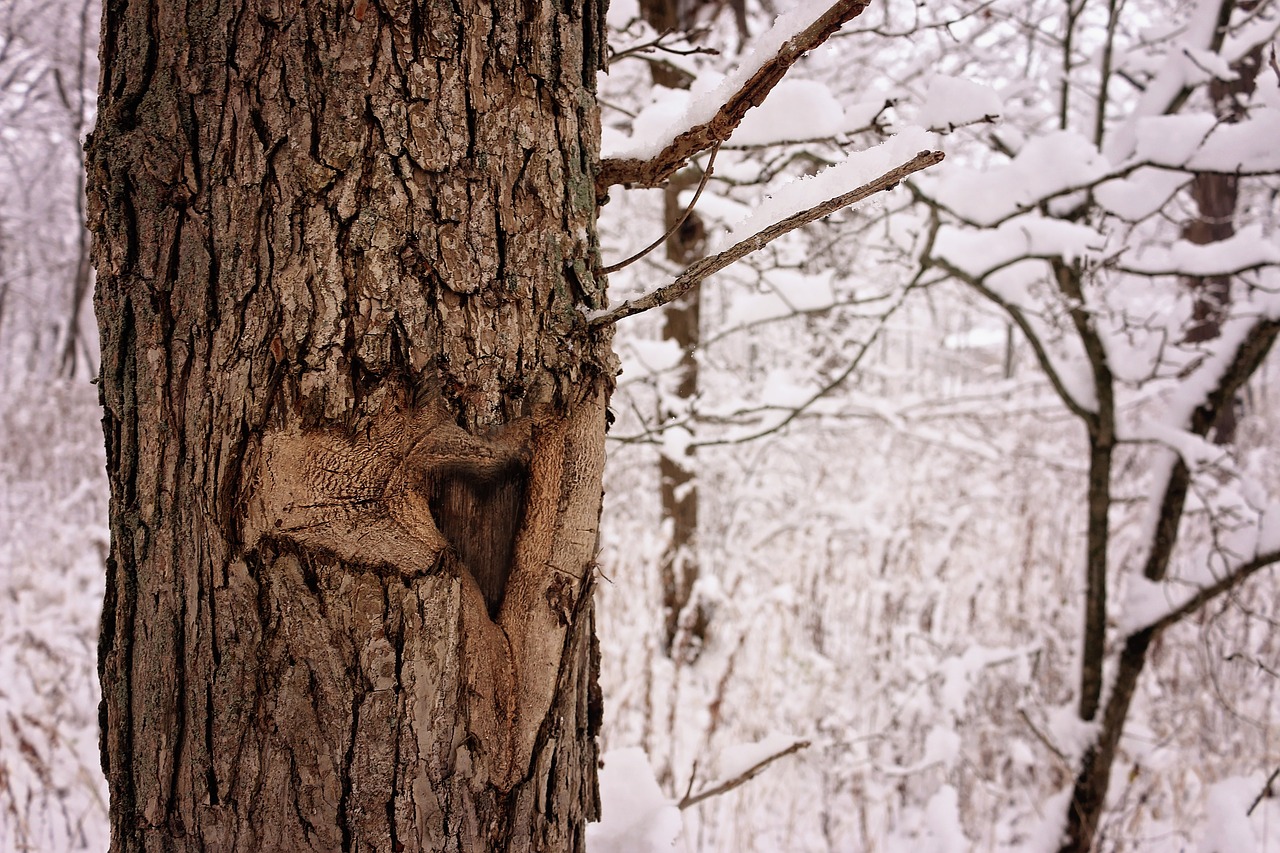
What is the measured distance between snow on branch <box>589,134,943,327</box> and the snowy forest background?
1cm

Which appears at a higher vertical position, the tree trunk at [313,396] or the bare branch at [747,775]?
the tree trunk at [313,396]

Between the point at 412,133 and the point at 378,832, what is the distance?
0.71 meters

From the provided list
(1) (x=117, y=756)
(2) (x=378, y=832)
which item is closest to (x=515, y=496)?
(2) (x=378, y=832)

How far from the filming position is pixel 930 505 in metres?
5.30

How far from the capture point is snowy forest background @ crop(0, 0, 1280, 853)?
1.86 meters

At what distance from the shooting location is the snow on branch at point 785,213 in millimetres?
682

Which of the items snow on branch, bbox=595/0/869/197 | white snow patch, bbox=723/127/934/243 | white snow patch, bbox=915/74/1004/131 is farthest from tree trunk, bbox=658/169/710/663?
white snow patch, bbox=723/127/934/243

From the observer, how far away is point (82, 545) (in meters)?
4.54

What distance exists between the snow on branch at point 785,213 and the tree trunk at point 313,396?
110 mm

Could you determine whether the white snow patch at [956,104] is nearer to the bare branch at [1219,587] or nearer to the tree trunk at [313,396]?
the tree trunk at [313,396]

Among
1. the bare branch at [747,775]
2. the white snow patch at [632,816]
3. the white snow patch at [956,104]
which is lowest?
the white snow patch at [632,816]

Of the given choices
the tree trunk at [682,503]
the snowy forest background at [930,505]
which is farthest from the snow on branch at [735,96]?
the tree trunk at [682,503]

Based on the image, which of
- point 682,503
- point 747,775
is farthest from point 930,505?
point 747,775

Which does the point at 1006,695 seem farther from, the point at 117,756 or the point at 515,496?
the point at 117,756
